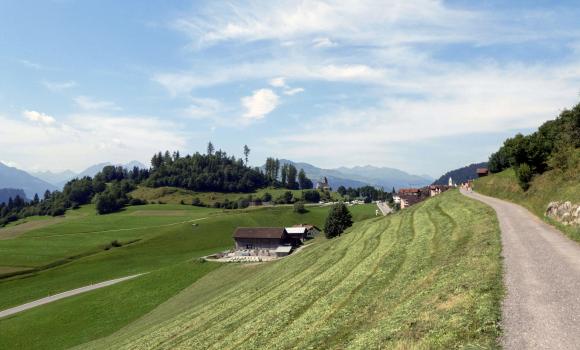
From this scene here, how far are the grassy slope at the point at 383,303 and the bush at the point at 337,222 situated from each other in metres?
60.5

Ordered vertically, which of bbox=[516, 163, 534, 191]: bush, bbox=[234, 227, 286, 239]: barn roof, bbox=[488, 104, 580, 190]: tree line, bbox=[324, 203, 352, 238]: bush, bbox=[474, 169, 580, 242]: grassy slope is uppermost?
bbox=[488, 104, 580, 190]: tree line

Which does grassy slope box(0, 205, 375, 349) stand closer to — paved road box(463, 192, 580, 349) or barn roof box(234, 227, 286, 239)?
barn roof box(234, 227, 286, 239)

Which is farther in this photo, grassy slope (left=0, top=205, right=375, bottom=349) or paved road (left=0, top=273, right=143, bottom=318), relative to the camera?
paved road (left=0, top=273, right=143, bottom=318)

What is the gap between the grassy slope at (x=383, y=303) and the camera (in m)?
16.0

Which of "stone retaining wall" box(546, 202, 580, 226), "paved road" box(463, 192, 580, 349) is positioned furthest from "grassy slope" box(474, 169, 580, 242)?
"paved road" box(463, 192, 580, 349)

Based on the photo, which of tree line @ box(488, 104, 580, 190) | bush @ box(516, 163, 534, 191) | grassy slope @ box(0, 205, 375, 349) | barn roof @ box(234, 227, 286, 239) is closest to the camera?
tree line @ box(488, 104, 580, 190)

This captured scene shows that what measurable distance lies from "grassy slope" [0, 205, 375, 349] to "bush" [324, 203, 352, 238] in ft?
111

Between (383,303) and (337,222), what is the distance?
279 feet

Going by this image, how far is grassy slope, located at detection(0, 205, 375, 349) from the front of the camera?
61531 millimetres

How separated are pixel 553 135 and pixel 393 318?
2011 inches

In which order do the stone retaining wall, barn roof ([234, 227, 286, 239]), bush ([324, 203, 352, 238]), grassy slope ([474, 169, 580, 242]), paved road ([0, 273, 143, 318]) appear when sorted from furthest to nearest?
barn roof ([234, 227, 286, 239]) < bush ([324, 203, 352, 238]) < paved road ([0, 273, 143, 318]) < grassy slope ([474, 169, 580, 242]) < the stone retaining wall

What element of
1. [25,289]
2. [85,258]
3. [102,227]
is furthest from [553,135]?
[102,227]

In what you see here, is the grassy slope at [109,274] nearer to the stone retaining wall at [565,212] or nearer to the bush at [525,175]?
the stone retaining wall at [565,212]

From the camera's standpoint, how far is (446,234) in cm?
3791
